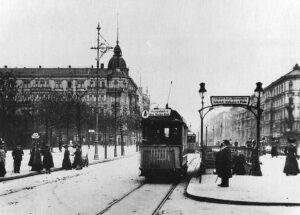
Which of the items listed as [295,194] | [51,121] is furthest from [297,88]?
[295,194]

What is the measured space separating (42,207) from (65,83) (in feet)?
409

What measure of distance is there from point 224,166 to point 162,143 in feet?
13.4

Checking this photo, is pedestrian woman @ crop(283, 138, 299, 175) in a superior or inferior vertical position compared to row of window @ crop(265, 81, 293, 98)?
inferior

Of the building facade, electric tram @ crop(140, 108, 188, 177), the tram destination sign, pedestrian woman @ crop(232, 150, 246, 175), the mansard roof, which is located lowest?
pedestrian woman @ crop(232, 150, 246, 175)

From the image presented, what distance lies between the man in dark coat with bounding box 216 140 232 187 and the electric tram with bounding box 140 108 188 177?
290 centimetres

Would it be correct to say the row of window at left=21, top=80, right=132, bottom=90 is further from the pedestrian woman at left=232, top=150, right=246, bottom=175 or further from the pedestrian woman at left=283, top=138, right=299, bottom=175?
the pedestrian woman at left=283, top=138, right=299, bottom=175

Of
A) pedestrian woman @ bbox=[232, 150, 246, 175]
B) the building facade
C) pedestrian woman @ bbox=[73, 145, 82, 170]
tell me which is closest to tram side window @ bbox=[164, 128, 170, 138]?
pedestrian woman @ bbox=[232, 150, 246, 175]

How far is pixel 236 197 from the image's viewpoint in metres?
13.2

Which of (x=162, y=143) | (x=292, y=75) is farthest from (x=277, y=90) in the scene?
(x=162, y=143)

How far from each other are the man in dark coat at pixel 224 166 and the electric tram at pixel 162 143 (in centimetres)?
290

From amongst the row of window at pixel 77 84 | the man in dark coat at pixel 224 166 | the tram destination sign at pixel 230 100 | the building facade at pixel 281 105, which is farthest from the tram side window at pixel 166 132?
the row of window at pixel 77 84

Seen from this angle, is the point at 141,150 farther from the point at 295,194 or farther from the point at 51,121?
the point at 51,121

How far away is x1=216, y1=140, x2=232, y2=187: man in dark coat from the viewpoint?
16.2m

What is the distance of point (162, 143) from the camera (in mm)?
19844
